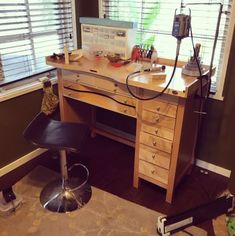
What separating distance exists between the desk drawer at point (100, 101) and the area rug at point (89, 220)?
0.63m

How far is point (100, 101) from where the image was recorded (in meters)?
1.96

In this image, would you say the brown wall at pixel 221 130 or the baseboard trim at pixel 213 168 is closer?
the brown wall at pixel 221 130

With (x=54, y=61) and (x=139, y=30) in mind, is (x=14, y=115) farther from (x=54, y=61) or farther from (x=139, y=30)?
(x=139, y=30)

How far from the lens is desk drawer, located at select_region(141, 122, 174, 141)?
164 cm

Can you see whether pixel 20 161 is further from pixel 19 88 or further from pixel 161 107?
pixel 161 107

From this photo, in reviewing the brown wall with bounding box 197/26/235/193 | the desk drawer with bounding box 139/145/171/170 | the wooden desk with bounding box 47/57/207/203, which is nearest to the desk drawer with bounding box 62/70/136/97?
the wooden desk with bounding box 47/57/207/203

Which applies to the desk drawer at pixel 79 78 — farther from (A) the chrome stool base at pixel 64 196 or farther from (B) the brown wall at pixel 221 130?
(B) the brown wall at pixel 221 130

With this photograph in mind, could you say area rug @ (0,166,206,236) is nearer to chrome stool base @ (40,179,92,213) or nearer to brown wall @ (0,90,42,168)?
chrome stool base @ (40,179,92,213)

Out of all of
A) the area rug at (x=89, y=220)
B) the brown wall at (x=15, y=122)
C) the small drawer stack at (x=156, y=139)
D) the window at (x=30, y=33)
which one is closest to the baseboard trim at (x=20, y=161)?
the brown wall at (x=15, y=122)

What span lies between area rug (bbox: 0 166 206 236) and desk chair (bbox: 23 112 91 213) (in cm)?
6

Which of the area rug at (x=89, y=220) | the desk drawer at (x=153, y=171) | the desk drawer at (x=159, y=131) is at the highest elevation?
the desk drawer at (x=159, y=131)

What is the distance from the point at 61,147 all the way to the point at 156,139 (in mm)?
616

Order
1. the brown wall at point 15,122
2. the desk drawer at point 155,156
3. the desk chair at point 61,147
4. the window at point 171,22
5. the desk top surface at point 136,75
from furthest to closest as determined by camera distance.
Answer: the brown wall at point 15,122, the window at point 171,22, the desk drawer at point 155,156, the desk chair at point 61,147, the desk top surface at point 136,75

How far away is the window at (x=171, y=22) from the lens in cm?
183
